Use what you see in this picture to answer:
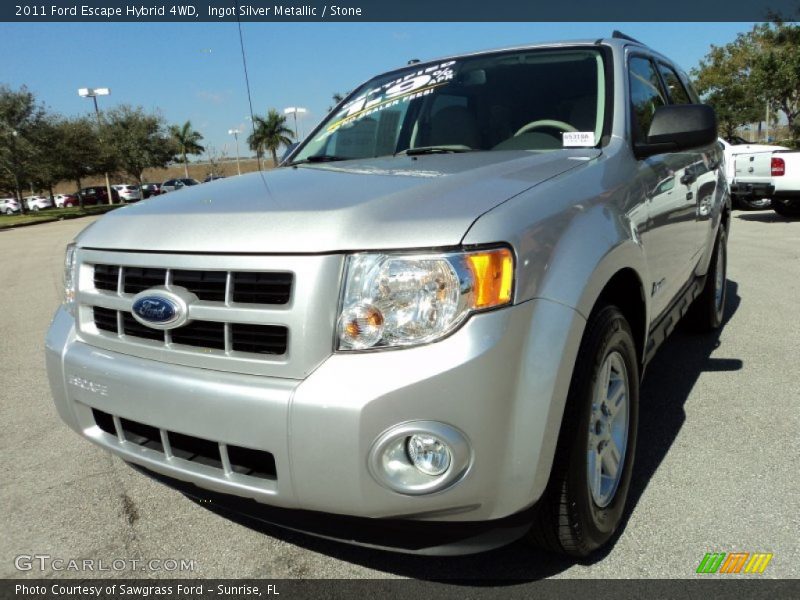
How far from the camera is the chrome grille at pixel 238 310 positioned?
66.5 inches

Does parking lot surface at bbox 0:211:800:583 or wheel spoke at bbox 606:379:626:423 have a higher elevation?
wheel spoke at bbox 606:379:626:423

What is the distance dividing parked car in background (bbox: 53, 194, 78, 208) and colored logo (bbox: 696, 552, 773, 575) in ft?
154

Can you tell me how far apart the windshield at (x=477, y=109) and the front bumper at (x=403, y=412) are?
1.33 metres

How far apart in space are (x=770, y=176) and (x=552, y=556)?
10.6m

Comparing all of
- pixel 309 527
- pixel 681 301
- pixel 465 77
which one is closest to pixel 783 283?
pixel 681 301

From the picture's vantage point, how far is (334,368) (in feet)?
5.44

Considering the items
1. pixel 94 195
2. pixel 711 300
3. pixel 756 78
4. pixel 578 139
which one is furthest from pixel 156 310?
pixel 94 195

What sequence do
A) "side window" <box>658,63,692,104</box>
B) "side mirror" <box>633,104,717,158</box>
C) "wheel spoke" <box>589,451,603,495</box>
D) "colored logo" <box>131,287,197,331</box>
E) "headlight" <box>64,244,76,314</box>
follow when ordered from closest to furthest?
"colored logo" <box>131,287,197,331</box>, "wheel spoke" <box>589,451,603,495</box>, "headlight" <box>64,244,76,314</box>, "side mirror" <box>633,104,717,158</box>, "side window" <box>658,63,692,104</box>

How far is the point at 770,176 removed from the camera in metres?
10.7

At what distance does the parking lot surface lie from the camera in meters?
2.20

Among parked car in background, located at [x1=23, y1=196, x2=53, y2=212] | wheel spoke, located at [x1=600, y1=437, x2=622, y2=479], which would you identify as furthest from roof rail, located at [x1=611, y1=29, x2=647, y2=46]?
parked car in background, located at [x1=23, y1=196, x2=53, y2=212]

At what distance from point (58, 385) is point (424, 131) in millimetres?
2002

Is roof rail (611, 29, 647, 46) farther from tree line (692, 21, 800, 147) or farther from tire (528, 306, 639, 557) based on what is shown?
tree line (692, 21, 800, 147)

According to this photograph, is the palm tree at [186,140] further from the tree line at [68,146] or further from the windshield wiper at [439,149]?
the windshield wiper at [439,149]
